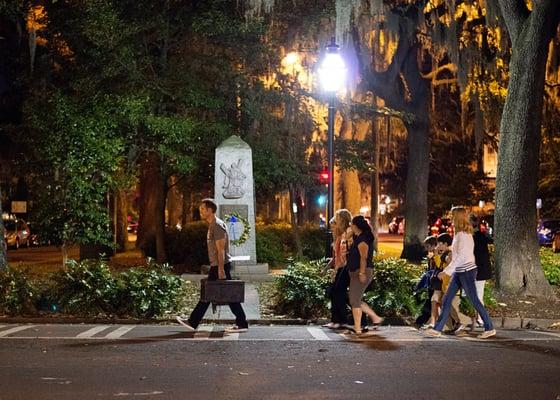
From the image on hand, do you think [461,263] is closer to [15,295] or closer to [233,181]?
[15,295]

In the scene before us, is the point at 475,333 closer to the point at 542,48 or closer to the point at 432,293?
the point at 432,293

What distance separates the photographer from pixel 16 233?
144 ft

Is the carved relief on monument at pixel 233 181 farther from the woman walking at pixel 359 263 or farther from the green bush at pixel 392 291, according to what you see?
the woman walking at pixel 359 263

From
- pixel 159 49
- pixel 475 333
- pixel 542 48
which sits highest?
pixel 159 49

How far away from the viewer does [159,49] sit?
79.5ft

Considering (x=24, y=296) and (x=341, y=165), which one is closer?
(x=24, y=296)

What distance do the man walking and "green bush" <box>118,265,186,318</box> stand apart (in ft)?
4.55

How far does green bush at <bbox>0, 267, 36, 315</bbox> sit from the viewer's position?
44.7 ft

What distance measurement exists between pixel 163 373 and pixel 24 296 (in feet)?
18.6

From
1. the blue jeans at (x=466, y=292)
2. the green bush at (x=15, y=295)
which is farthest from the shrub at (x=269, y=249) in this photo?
the blue jeans at (x=466, y=292)

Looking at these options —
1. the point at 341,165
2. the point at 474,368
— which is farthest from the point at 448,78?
the point at 474,368

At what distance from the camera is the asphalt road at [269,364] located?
26.2 feet

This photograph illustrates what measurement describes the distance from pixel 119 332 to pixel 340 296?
3129 millimetres

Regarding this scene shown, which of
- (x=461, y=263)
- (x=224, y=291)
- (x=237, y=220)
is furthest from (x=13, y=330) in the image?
(x=237, y=220)
